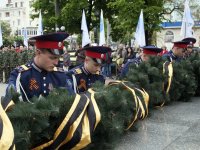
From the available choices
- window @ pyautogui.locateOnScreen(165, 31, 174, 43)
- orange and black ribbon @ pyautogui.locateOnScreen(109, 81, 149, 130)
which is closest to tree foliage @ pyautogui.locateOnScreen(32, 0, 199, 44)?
orange and black ribbon @ pyautogui.locateOnScreen(109, 81, 149, 130)

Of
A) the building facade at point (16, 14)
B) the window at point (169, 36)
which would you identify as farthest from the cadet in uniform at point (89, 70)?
the building facade at point (16, 14)

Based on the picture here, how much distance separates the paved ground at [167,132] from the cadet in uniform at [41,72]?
95 centimetres

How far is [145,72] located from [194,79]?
4.61 feet

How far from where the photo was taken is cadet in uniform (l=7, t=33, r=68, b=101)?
3.94m

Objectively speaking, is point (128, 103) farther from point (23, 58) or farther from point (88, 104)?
point (23, 58)

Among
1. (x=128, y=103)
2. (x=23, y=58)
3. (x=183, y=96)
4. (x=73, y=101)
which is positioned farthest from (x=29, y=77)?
(x=23, y=58)

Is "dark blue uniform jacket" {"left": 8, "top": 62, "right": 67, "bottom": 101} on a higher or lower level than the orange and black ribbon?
higher

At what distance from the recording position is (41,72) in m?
4.17

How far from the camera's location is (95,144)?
12.8ft

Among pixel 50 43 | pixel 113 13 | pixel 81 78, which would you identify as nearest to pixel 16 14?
pixel 113 13

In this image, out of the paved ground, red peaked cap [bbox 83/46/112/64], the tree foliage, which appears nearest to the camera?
the paved ground

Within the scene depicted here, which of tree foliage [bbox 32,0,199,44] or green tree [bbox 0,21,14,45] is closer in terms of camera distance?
tree foliage [bbox 32,0,199,44]

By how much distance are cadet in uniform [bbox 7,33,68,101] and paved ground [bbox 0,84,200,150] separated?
0.95 meters

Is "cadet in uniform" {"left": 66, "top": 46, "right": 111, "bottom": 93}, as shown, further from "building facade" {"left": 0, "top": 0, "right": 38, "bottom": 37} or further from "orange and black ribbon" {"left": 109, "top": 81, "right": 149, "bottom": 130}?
"building facade" {"left": 0, "top": 0, "right": 38, "bottom": 37}
